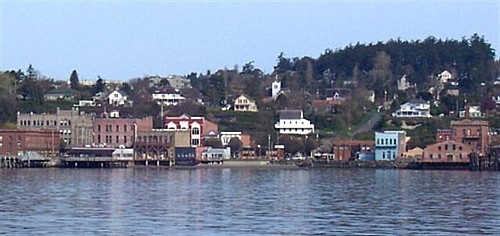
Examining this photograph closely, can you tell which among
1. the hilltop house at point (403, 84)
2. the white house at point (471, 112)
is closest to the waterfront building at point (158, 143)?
the white house at point (471, 112)

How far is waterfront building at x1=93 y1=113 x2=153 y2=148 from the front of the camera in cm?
9581

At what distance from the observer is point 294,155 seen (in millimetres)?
97438

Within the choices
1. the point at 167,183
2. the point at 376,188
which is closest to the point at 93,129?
the point at 167,183

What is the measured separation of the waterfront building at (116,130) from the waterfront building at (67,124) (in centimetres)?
92

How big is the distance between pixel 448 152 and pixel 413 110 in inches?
872

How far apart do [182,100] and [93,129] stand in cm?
2347

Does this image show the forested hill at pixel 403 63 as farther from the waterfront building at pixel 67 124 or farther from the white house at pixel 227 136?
the waterfront building at pixel 67 124

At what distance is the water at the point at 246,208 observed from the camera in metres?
30.8

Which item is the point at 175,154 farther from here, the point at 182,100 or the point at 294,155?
the point at 182,100

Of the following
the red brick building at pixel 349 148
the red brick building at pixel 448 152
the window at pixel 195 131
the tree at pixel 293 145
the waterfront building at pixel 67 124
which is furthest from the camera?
the tree at pixel 293 145

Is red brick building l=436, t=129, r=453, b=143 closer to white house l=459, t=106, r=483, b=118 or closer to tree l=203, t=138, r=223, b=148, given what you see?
white house l=459, t=106, r=483, b=118

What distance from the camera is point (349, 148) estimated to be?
305ft

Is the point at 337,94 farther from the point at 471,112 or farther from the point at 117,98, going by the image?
the point at 117,98

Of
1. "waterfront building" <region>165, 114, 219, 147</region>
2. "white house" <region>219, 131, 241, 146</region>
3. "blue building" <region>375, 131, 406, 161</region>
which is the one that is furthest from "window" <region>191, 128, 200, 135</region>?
"blue building" <region>375, 131, 406, 161</region>
